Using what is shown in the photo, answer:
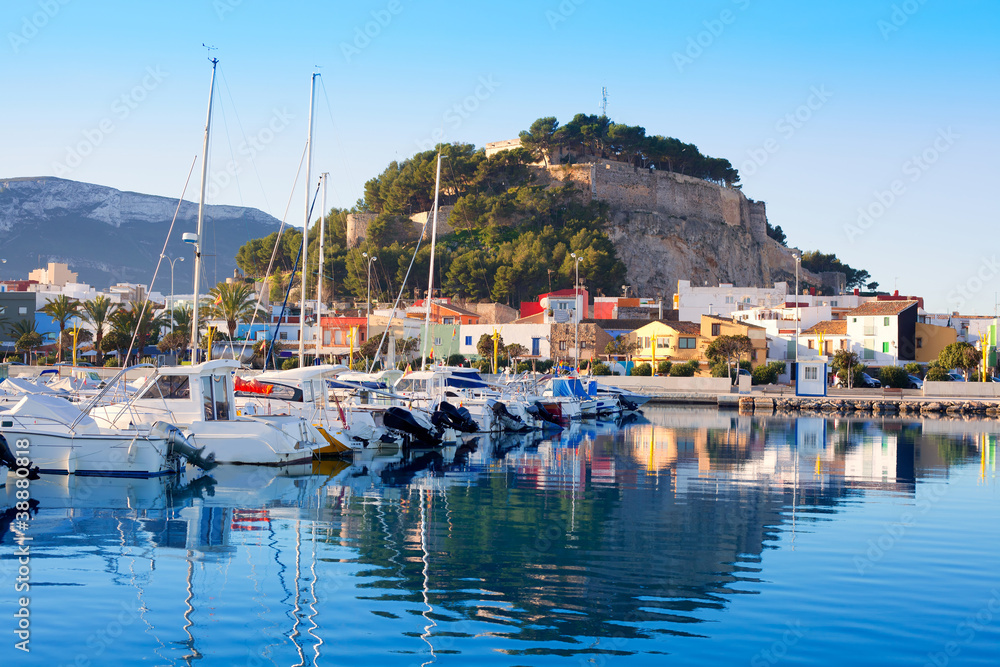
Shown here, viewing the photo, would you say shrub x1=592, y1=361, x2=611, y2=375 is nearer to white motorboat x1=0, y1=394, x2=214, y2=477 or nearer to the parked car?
the parked car

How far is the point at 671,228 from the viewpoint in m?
100

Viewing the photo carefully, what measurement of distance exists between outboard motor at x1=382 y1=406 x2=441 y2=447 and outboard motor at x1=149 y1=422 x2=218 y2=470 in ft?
19.1

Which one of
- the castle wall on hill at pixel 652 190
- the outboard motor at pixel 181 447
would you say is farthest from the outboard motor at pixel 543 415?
the castle wall on hill at pixel 652 190

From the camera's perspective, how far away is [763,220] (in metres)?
114

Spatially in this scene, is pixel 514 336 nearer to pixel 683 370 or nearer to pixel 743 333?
pixel 683 370

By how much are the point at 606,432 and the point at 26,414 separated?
21.0 meters

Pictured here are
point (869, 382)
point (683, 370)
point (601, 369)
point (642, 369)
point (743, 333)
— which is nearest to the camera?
point (869, 382)

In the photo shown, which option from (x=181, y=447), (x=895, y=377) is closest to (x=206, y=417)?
(x=181, y=447)

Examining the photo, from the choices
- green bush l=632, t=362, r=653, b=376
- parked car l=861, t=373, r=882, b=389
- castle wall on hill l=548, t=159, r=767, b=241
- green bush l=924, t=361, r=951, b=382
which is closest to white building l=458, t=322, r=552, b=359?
green bush l=632, t=362, r=653, b=376

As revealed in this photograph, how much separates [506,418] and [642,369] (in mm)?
29546

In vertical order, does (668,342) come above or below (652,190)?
below

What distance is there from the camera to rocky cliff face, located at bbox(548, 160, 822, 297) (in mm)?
97562

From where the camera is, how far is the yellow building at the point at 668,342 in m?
60.3

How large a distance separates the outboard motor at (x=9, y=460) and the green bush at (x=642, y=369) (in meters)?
46.0
